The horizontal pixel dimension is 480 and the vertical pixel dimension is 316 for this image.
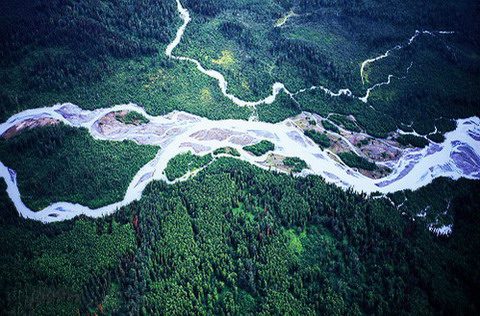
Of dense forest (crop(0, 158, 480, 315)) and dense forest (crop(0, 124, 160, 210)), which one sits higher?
dense forest (crop(0, 124, 160, 210))

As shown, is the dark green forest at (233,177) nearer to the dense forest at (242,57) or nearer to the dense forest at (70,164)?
the dense forest at (70,164)

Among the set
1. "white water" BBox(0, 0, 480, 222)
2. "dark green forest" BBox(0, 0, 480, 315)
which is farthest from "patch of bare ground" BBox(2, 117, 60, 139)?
"dark green forest" BBox(0, 0, 480, 315)

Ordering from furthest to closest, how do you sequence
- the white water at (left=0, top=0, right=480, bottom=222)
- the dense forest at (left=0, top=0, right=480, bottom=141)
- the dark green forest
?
the dense forest at (left=0, top=0, right=480, bottom=141) → the white water at (left=0, top=0, right=480, bottom=222) → the dark green forest

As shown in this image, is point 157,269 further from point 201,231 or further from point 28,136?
point 28,136

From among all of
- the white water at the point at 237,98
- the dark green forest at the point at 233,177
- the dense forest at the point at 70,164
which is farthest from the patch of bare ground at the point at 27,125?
the white water at the point at 237,98

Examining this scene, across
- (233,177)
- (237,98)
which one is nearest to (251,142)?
(233,177)

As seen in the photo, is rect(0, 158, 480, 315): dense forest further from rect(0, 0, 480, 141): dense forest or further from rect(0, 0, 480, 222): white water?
rect(0, 0, 480, 141): dense forest
